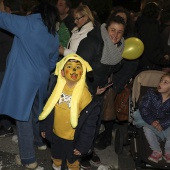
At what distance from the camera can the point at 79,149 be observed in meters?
3.20

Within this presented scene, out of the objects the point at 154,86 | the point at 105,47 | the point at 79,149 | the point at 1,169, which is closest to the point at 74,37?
the point at 105,47

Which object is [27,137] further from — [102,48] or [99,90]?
[102,48]

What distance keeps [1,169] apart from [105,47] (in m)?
2.04

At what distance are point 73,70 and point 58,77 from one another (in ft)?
0.68

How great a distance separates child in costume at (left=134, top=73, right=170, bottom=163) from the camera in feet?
12.7

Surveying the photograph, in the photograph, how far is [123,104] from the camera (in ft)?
13.7

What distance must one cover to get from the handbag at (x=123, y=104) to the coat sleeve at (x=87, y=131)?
104cm

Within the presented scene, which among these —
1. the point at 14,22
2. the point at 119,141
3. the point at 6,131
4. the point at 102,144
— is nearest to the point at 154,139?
the point at 119,141

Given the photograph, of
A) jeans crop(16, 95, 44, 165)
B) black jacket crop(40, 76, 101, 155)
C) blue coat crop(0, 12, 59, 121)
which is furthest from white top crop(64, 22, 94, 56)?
black jacket crop(40, 76, 101, 155)

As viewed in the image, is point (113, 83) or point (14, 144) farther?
point (14, 144)

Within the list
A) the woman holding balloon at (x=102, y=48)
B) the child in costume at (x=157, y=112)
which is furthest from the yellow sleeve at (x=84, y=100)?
the child in costume at (x=157, y=112)

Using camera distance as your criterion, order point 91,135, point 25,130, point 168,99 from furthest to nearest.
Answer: point 168,99 → point 25,130 → point 91,135

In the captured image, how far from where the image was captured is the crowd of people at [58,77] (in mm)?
3170

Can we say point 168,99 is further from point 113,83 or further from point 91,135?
point 91,135
